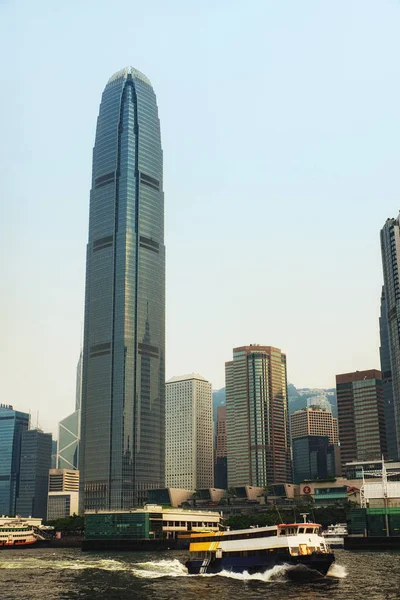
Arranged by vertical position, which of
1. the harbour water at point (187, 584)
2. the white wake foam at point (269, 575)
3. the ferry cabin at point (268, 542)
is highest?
the ferry cabin at point (268, 542)

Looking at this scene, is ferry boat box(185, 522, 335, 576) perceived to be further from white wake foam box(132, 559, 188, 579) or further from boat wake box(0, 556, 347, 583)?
white wake foam box(132, 559, 188, 579)

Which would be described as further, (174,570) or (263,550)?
(174,570)

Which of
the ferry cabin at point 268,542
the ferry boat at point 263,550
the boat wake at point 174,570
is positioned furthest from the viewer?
the ferry cabin at point 268,542

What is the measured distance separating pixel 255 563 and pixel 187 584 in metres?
12.6

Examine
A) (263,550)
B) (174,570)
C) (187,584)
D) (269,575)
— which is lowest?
(187,584)

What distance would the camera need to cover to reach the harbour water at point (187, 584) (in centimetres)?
10956

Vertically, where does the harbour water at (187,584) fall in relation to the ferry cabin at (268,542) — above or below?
below

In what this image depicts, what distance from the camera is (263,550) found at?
425 feet

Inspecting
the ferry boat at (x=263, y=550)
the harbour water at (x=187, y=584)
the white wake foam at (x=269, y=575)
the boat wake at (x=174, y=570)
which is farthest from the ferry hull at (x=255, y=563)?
the harbour water at (x=187, y=584)

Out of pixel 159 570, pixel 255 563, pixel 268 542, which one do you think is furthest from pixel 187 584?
pixel 159 570

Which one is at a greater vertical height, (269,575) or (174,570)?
(269,575)

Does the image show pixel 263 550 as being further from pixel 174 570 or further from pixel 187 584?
pixel 174 570

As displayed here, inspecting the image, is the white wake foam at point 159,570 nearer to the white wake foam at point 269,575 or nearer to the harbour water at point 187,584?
the harbour water at point 187,584

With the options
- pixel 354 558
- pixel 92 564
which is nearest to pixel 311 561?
pixel 354 558
